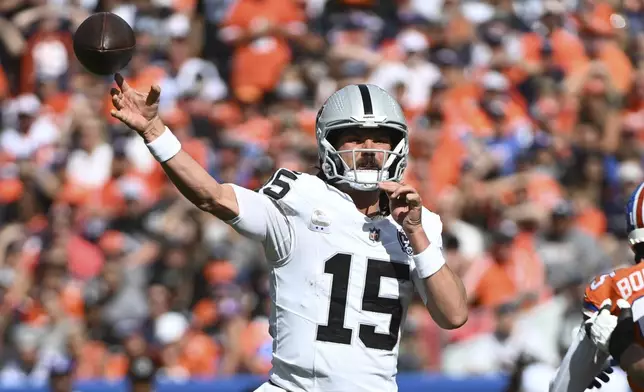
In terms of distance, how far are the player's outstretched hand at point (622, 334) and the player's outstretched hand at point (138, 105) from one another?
1849mm

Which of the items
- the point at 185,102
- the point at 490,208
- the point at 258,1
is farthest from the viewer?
the point at 258,1

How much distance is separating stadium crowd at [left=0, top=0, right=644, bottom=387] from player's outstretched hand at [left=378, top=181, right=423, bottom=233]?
329 centimetres

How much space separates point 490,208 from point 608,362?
5.91 metres

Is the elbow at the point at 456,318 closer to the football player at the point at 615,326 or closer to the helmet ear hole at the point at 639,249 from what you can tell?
the football player at the point at 615,326

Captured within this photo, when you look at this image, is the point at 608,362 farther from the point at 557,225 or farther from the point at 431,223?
the point at 557,225

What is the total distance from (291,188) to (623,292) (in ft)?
4.48

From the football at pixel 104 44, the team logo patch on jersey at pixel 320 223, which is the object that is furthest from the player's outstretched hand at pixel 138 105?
the team logo patch on jersey at pixel 320 223

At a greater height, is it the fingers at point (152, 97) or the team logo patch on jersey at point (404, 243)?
the fingers at point (152, 97)

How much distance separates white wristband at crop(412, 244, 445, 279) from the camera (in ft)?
16.0

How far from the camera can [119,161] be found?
11547 millimetres

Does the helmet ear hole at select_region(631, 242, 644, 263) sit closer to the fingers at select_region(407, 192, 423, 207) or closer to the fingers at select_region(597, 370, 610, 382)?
the fingers at select_region(597, 370, 610, 382)

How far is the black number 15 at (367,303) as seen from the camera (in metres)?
4.97

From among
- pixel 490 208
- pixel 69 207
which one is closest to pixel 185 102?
pixel 69 207

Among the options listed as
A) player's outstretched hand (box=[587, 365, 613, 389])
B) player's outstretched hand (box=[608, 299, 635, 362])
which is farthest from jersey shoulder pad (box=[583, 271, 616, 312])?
player's outstretched hand (box=[587, 365, 613, 389])
